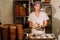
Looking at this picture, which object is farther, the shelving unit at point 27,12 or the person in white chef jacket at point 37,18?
the shelving unit at point 27,12

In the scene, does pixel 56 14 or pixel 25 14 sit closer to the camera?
pixel 56 14

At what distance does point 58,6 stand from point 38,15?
1.22ft

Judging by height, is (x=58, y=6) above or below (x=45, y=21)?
above

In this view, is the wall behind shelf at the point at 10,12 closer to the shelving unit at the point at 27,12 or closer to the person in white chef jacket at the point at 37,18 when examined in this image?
the shelving unit at the point at 27,12

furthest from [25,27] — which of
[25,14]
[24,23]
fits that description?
[25,14]

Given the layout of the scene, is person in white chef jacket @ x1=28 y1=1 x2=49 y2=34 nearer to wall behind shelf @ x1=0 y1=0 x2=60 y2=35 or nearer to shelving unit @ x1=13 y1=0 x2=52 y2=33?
shelving unit @ x1=13 y1=0 x2=52 y2=33

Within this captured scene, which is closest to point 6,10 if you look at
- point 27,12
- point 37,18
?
point 27,12

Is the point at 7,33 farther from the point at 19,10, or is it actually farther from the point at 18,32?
the point at 19,10

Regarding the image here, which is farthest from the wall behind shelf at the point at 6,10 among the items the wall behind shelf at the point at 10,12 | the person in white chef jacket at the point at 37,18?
the person in white chef jacket at the point at 37,18

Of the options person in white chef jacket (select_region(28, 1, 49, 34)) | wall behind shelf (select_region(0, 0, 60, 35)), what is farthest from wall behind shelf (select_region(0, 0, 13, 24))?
person in white chef jacket (select_region(28, 1, 49, 34))

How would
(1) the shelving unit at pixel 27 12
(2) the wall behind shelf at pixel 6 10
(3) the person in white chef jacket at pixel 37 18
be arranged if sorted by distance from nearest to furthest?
(3) the person in white chef jacket at pixel 37 18, (1) the shelving unit at pixel 27 12, (2) the wall behind shelf at pixel 6 10

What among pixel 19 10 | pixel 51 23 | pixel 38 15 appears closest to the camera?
pixel 38 15

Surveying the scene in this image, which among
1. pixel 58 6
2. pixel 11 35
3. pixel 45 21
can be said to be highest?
pixel 58 6

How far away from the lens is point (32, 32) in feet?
6.75
